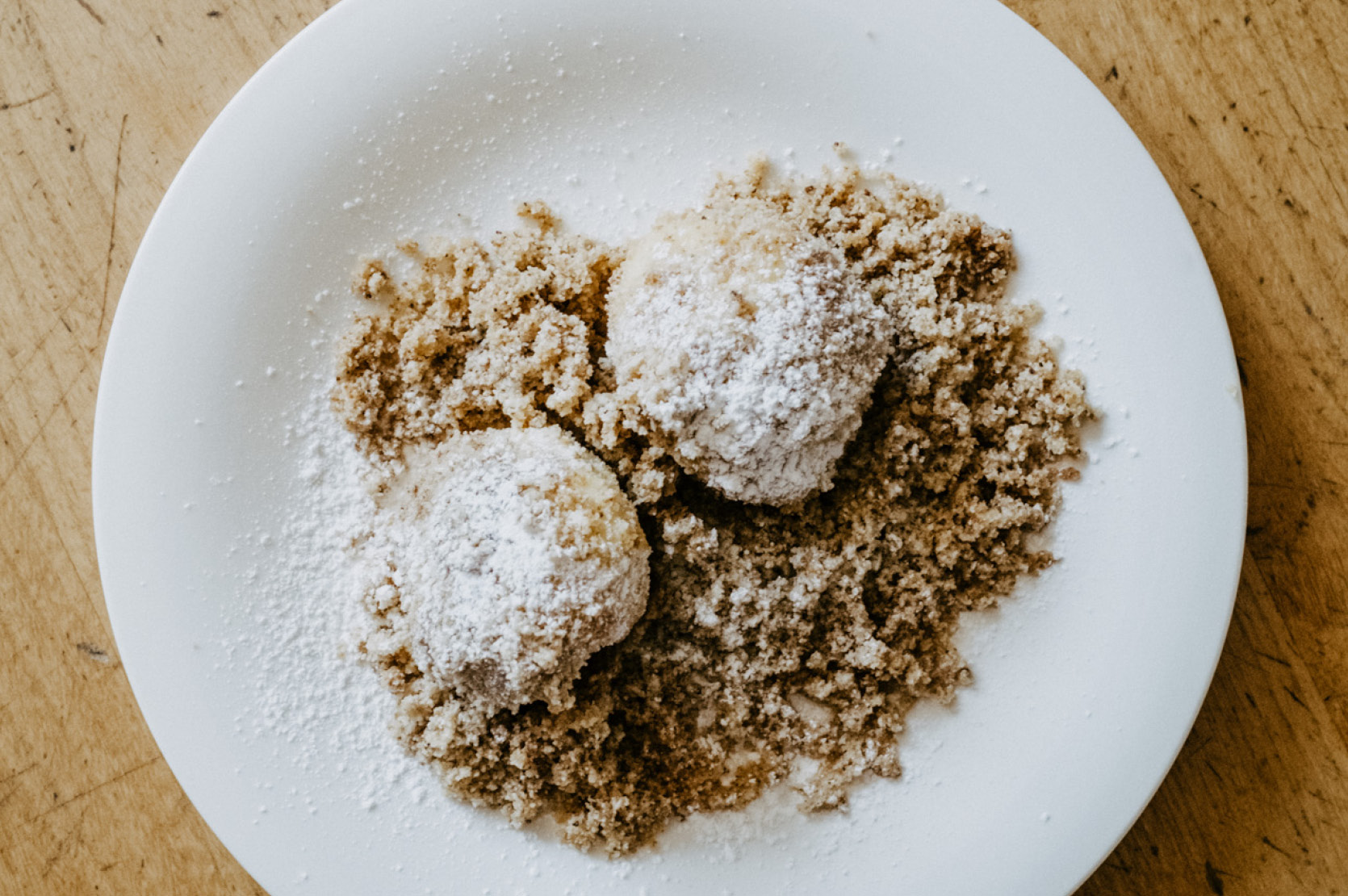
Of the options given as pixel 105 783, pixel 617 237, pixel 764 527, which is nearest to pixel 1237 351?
pixel 764 527

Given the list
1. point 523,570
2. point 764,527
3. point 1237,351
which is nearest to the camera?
point 523,570

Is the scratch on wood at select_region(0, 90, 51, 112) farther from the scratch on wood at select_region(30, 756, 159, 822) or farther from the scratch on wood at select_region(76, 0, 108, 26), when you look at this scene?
the scratch on wood at select_region(30, 756, 159, 822)

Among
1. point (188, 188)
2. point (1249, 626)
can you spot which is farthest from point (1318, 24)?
point (188, 188)

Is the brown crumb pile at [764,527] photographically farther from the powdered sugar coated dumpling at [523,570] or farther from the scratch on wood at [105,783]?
the scratch on wood at [105,783]

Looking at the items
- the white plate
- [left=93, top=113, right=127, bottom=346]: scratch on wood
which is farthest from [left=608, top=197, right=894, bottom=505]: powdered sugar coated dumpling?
[left=93, top=113, right=127, bottom=346]: scratch on wood

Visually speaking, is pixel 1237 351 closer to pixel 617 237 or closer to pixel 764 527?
pixel 764 527

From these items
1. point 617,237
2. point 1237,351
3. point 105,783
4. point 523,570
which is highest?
point 1237,351

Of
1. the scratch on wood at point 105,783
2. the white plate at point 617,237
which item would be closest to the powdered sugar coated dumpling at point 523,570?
the white plate at point 617,237

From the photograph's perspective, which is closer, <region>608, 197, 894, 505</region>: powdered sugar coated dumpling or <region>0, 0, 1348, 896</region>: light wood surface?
<region>608, 197, 894, 505</region>: powdered sugar coated dumpling
